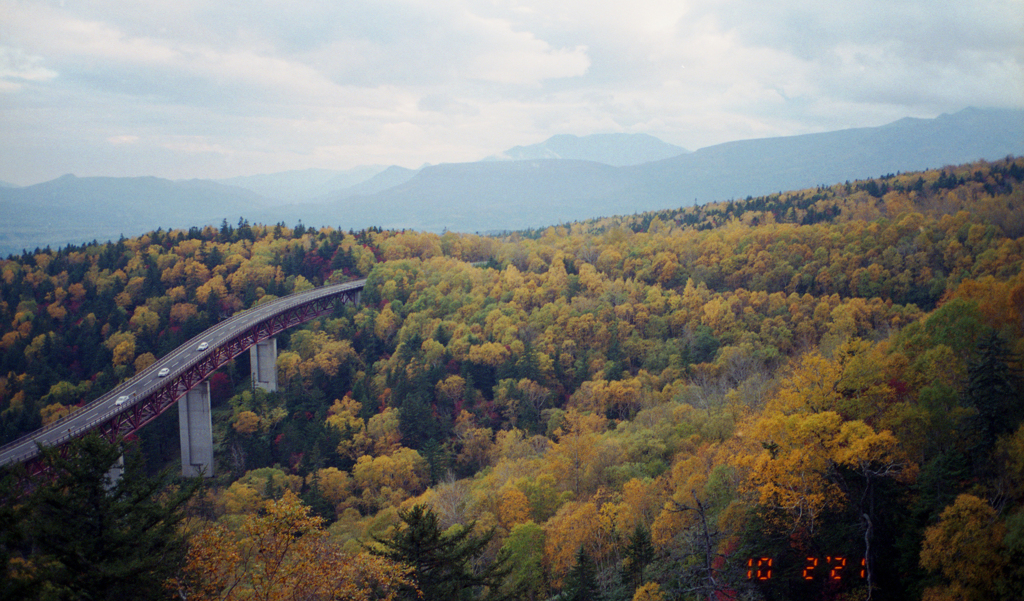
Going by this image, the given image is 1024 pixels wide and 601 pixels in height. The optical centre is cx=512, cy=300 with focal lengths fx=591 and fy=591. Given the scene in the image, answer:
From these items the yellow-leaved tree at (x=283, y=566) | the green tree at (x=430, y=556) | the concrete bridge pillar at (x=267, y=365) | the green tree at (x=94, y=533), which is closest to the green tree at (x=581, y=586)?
the green tree at (x=430, y=556)

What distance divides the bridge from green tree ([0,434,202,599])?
21.8 metres

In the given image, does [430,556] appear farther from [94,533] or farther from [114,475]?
[114,475]

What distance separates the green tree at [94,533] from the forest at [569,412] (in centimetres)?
12

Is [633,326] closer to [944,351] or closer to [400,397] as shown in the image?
[400,397]

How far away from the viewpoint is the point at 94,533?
18.2 m

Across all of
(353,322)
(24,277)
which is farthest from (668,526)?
(24,277)

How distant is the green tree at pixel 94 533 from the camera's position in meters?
15.2

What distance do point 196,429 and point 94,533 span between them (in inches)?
2027

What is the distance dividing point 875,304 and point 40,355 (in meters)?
107

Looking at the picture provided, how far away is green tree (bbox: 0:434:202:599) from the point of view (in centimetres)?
1520

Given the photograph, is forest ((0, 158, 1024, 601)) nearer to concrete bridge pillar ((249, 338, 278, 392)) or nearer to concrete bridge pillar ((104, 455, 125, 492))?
concrete bridge pillar ((104, 455, 125, 492))

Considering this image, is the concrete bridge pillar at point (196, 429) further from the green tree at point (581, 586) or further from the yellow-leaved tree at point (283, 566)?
the yellow-leaved tree at point (283, 566)

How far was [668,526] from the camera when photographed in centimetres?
2862
